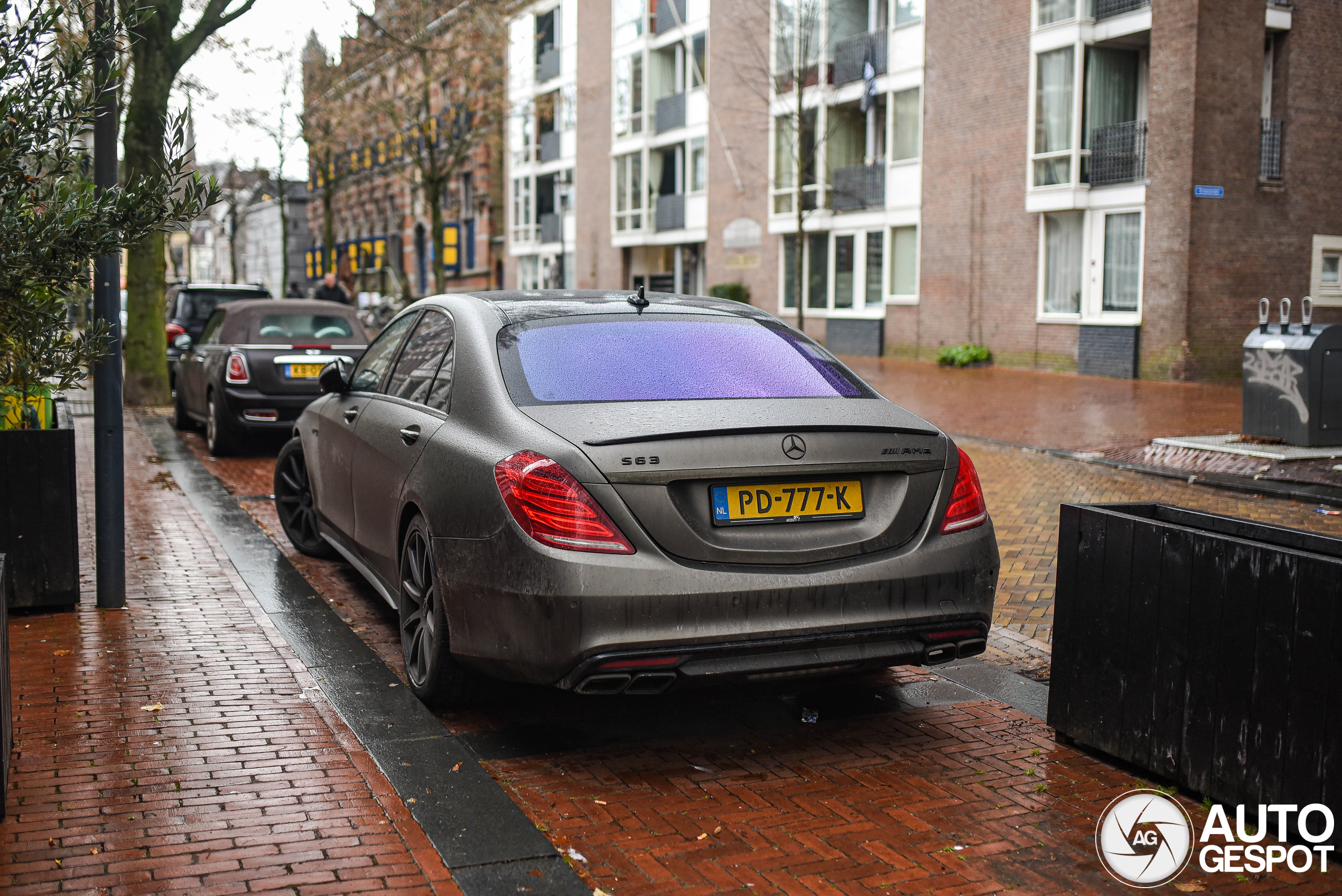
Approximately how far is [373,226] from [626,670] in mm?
64157

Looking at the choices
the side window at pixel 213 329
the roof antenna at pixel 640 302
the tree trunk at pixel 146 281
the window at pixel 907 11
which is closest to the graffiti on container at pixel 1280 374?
the roof antenna at pixel 640 302

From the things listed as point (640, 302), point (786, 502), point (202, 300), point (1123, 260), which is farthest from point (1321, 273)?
point (786, 502)

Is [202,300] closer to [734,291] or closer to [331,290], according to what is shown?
[331,290]

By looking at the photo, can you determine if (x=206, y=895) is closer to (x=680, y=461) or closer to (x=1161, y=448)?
(x=680, y=461)

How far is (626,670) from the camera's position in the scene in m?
3.91

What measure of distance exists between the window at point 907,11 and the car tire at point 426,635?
2607cm

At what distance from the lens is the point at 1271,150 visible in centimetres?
2272

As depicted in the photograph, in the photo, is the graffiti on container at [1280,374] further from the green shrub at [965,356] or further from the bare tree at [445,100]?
the bare tree at [445,100]

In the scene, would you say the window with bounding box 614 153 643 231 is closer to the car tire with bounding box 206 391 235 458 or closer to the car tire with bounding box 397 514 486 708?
the car tire with bounding box 206 391 235 458

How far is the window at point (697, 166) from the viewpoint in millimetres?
37781

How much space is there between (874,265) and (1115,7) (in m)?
8.57

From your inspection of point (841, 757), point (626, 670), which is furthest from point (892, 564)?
point (626, 670)

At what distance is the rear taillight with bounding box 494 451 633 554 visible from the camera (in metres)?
3.93

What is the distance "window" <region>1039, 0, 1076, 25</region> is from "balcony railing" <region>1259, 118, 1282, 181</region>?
3.97 metres
